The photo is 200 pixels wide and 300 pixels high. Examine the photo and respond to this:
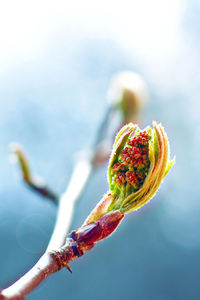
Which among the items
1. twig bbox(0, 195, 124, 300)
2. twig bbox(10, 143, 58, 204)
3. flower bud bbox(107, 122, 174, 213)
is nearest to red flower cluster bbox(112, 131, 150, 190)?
flower bud bbox(107, 122, 174, 213)

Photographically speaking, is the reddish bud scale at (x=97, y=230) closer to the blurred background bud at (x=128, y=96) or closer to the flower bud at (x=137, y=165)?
the flower bud at (x=137, y=165)

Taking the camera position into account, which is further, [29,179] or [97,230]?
[29,179]

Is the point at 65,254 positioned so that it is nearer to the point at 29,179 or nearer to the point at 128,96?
the point at 29,179

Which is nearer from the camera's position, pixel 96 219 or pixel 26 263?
pixel 96 219

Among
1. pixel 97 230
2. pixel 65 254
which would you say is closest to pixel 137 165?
pixel 97 230

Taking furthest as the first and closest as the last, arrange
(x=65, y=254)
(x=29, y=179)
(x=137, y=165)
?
1. (x=29, y=179)
2. (x=137, y=165)
3. (x=65, y=254)

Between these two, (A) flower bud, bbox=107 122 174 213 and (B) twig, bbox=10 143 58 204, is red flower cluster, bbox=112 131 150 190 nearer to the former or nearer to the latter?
(A) flower bud, bbox=107 122 174 213

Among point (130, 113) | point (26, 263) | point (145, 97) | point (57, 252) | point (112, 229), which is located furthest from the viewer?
point (26, 263)

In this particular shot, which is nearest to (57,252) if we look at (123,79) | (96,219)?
(96,219)

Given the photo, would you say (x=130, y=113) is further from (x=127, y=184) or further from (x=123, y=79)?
(x=127, y=184)
